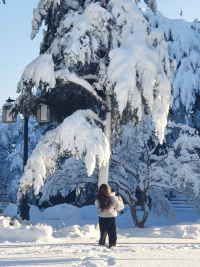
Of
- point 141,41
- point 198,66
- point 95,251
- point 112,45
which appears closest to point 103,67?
point 112,45

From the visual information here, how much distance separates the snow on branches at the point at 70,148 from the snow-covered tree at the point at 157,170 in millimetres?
3709

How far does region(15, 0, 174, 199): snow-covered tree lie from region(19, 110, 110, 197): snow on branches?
1.0 inches

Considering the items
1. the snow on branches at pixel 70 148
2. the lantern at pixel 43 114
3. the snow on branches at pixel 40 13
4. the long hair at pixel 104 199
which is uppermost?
the snow on branches at pixel 40 13

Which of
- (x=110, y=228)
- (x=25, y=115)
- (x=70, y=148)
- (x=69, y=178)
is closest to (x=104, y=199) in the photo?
(x=110, y=228)

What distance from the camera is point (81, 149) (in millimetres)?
8141

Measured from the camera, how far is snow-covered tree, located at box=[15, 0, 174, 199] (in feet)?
27.6

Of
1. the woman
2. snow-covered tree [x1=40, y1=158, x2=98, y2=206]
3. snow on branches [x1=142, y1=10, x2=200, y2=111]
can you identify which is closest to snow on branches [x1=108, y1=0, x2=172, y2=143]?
the woman

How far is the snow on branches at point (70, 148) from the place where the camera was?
317 inches

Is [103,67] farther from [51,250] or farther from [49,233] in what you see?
[51,250]

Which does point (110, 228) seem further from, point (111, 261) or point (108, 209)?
point (111, 261)

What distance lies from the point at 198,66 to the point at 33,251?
12.9 meters

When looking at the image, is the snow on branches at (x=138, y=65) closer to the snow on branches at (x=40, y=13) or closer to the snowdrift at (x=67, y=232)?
the snow on branches at (x=40, y=13)

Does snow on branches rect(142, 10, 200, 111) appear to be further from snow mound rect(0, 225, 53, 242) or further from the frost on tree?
snow mound rect(0, 225, 53, 242)

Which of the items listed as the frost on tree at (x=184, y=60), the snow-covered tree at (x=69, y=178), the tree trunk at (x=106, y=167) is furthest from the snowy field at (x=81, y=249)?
the frost on tree at (x=184, y=60)
